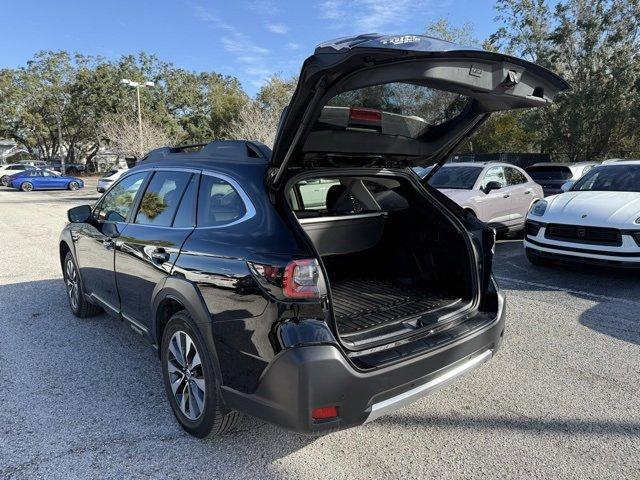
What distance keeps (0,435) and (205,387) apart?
1392mm

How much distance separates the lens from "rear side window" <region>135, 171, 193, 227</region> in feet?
10.7

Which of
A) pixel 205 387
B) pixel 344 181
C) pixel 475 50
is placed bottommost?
pixel 205 387

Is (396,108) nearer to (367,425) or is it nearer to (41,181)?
(367,425)

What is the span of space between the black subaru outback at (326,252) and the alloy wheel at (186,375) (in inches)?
0.5

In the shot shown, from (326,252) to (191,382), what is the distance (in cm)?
155

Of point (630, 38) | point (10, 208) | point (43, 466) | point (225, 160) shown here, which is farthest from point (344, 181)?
point (630, 38)

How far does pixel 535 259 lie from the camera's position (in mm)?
6750

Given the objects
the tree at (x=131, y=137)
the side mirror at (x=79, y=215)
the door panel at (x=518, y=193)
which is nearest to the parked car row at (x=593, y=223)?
the door panel at (x=518, y=193)

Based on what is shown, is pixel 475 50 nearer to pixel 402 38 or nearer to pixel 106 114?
pixel 402 38

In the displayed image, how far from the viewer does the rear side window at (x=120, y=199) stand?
3.90 metres

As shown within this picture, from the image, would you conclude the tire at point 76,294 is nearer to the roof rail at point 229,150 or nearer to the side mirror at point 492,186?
the roof rail at point 229,150

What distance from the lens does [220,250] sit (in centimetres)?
259

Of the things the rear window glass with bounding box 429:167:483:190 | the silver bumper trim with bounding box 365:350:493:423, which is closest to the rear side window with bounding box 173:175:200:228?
the silver bumper trim with bounding box 365:350:493:423

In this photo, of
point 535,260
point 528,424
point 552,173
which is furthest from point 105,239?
point 552,173
